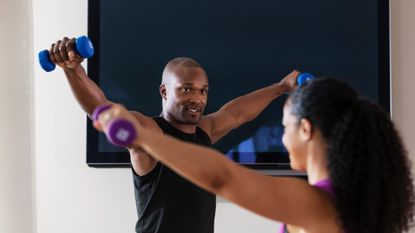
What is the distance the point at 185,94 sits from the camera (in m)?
1.59

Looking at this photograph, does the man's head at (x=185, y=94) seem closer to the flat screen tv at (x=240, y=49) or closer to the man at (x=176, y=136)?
the man at (x=176, y=136)

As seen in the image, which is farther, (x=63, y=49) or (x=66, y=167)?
(x=66, y=167)

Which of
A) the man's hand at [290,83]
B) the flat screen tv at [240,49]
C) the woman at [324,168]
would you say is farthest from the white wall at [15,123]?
the woman at [324,168]

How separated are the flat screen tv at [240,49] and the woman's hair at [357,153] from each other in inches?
42.4

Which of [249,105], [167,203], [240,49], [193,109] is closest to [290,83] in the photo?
[249,105]

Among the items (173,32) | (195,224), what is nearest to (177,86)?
(195,224)

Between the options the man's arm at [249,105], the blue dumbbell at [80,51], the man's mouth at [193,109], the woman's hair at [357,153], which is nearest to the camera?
the woman's hair at [357,153]

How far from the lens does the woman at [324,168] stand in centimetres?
85

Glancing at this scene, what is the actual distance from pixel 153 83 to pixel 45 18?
0.60m

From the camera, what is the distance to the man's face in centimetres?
159

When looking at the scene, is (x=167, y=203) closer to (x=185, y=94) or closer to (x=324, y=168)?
(x=185, y=94)

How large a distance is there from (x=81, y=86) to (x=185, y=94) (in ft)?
1.14

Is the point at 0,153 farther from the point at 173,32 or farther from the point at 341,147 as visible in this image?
the point at 341,147

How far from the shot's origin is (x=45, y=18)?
7.33 ft
